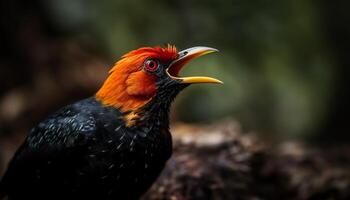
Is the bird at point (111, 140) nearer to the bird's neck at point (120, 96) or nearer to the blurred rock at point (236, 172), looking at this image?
the bird's neck at point (120, 96)

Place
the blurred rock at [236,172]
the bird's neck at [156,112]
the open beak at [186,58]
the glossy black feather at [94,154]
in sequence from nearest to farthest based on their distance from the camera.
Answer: the glossy black feather at [94,154]
the bird's neck at [156,112]
the open beak at [186,58]
the blurred rock at [236,172]

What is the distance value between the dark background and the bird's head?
376 cm

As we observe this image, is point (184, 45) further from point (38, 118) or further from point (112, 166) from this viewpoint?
point (112, 166)

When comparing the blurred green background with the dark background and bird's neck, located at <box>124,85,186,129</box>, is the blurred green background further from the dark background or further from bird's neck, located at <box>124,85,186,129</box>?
bird's neck, located at <box>124,85,186,129</box>

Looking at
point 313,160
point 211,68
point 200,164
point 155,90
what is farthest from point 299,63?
point 155,90

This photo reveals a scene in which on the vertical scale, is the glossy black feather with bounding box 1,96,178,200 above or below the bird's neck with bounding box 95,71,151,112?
below

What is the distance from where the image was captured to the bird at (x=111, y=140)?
510 centimetres

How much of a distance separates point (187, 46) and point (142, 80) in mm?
4384

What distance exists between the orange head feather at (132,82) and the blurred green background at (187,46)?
152 inches

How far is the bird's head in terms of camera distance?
5.37 m

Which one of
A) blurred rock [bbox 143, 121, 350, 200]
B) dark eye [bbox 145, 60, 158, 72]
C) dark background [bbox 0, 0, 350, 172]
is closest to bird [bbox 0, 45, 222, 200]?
dark eye [bbox 145, 60, 158, 72]

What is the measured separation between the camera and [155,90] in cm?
539

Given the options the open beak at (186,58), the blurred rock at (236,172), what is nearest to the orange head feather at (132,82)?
the open beak at (186,58)

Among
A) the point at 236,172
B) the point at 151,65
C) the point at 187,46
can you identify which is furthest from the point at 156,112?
the point at 187,46
